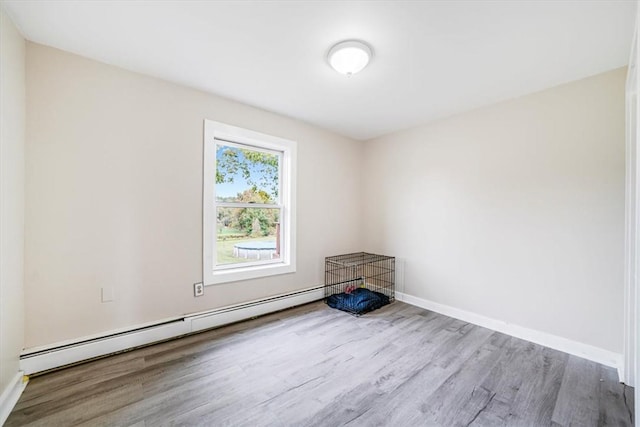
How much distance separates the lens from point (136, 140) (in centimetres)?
219

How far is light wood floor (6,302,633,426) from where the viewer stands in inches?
58.1

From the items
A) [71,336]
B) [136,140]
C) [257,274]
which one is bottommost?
[71,336]

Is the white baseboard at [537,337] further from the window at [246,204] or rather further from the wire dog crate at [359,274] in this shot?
the window at [246,204]

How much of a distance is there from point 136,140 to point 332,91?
178cm

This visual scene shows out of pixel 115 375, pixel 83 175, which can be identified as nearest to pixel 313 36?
pixel 83 175

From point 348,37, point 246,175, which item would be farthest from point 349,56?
point 246,175

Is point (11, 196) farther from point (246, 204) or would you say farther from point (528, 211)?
point (528, 211)

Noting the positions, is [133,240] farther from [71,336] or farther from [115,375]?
[115,375]

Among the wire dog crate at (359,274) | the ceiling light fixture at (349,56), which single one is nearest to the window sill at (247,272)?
the wire dog crate at (359,274)

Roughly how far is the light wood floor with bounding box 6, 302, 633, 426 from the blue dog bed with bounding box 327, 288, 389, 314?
581 mm

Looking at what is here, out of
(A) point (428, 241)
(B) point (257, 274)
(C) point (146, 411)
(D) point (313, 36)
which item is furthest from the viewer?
(A) point (428, 241)

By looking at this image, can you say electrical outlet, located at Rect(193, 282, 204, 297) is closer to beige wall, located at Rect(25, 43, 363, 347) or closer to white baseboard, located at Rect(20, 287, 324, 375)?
beige wall, located at Rect(25, 43, 363, 347)

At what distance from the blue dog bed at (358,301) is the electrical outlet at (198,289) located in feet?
4.97

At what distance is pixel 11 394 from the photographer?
154 cm
